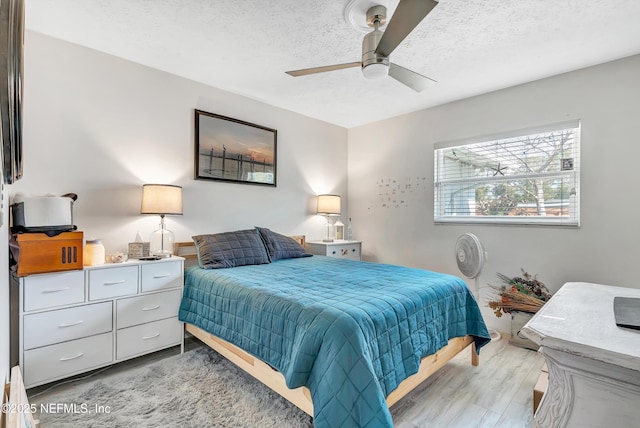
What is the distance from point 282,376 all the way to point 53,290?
1594 mm

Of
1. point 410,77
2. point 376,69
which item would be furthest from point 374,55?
point 410,77

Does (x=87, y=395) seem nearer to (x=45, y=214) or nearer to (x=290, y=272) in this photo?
(x=45, y=214)

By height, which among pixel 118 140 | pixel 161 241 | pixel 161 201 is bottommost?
pixel 161 241

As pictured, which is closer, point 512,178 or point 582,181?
point 582,181

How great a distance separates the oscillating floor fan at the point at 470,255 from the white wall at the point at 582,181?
2.15ft

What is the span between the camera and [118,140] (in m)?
2.68

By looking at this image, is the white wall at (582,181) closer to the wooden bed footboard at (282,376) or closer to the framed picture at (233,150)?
the wooden bed footboard at (282,376)

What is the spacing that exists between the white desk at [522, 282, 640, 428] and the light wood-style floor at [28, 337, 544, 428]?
106cm

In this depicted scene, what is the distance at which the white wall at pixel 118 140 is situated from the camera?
7.66ft

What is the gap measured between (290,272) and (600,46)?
2.97 meters

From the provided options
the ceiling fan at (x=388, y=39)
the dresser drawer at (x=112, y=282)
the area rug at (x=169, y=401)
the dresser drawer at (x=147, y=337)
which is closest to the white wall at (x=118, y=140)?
the dresser drawer at (x=112, y=282)

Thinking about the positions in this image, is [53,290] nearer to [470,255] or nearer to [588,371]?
[588,371]

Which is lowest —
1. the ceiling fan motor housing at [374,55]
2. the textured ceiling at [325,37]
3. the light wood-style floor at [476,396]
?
the light wood-style floor at [476,396]

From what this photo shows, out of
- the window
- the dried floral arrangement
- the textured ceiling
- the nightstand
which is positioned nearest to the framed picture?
the textured ceiling
